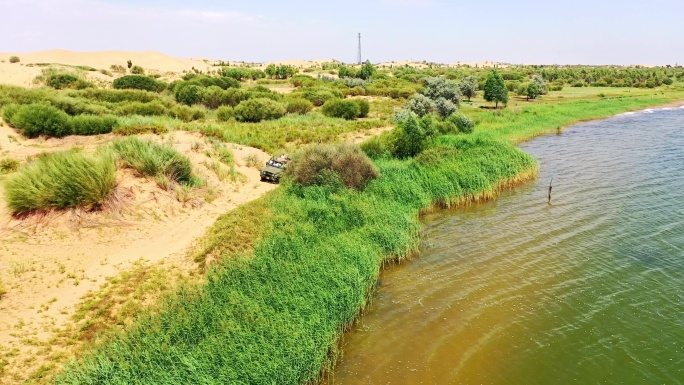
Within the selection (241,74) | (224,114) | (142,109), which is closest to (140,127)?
(142,109)

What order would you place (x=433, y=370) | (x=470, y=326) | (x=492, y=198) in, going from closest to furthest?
(x=433, y=370), (x=470, y=326), (x=492, y=198)

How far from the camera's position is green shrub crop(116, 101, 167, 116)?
3712 centimetres

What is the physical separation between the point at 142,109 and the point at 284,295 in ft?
108

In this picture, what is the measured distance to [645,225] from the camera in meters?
20.5

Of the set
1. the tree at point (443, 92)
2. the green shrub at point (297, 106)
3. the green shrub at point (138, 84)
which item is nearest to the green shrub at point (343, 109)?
the green shrub at point (297, 106)

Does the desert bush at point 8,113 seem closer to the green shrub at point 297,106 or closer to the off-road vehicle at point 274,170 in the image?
the off-road vehicle at point 274,170

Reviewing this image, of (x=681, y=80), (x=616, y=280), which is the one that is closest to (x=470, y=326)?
(x=616, y=280)

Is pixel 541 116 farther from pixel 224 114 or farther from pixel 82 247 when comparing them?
pixel 82 247

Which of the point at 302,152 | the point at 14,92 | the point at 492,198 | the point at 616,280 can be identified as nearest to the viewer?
the point at 616,280

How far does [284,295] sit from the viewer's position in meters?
12.2

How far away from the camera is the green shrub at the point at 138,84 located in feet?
191

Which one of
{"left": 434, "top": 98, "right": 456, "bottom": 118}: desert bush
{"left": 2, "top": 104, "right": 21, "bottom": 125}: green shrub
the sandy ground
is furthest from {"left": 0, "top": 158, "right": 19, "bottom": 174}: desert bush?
{"left": 434, "top": 98, "right": 456, "bottom": 118}: desert bush

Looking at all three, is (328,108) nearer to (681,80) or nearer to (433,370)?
(433,370)

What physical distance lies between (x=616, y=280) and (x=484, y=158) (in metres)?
13.3
